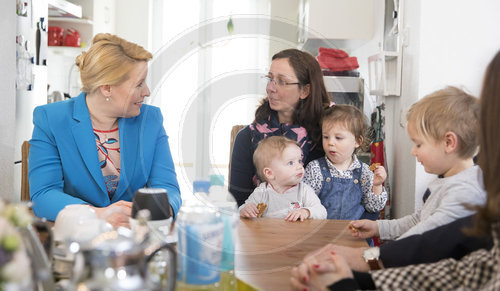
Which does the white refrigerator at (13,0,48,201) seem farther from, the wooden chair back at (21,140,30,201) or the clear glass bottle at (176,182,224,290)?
the clear glass bottle at (176,182,224,290)

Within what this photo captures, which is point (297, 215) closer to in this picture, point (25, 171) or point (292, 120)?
point (292, 120)

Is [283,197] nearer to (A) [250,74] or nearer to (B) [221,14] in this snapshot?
(A) [250,74]

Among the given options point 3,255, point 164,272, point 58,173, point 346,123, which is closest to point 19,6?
point 58,173

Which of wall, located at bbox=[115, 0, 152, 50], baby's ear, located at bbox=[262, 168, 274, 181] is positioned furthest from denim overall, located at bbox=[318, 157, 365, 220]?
wall, located at bbox=[115, 0, 152, 50]

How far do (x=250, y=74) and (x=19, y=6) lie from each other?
2414 millimetres

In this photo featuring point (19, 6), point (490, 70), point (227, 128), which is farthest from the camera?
point (19, 6)

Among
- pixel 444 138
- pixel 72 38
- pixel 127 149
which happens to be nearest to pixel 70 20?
pixel 72 38

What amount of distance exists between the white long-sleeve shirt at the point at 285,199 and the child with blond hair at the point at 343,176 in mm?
161

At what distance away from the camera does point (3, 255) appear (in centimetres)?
47

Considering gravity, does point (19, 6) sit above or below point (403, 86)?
above

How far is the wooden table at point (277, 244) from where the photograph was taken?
89 cm

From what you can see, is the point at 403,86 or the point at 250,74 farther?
the point at 403,86

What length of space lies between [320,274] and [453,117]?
497 mm

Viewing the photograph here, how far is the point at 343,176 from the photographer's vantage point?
5.75 ft
